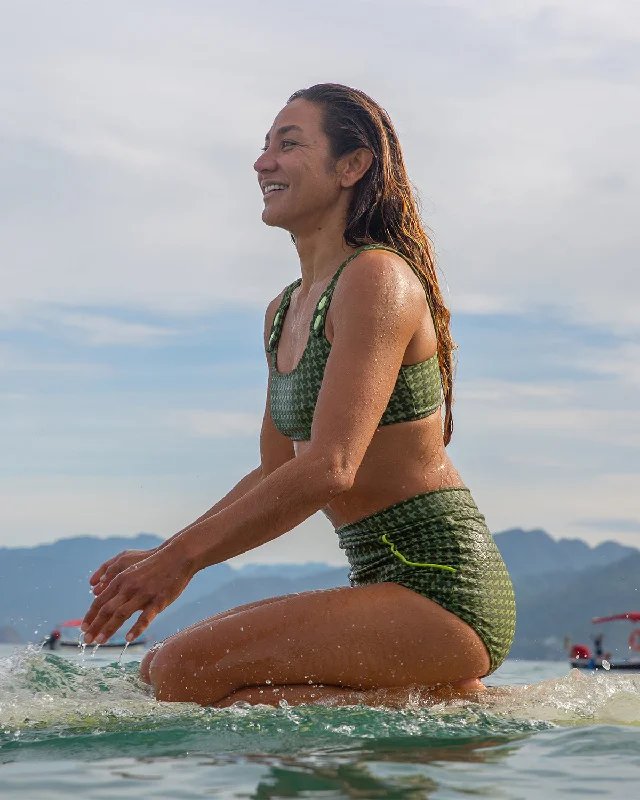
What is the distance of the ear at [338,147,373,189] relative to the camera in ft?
15.2

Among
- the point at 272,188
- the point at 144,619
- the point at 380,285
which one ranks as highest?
the point at 272,188

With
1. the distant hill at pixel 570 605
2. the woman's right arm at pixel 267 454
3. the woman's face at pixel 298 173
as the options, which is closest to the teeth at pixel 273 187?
the woman's face at pixel 298 173

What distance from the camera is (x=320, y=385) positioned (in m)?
4.36

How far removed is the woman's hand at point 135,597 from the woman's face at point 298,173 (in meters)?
1.55

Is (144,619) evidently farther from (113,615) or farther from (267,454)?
(267,454)

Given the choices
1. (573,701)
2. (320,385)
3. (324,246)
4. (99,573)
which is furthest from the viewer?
(324,246)

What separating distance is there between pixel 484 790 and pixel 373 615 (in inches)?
43.3

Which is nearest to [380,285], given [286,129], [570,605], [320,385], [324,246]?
[320,385]

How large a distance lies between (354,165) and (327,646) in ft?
6.26

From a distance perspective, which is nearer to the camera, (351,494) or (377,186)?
(351,494)

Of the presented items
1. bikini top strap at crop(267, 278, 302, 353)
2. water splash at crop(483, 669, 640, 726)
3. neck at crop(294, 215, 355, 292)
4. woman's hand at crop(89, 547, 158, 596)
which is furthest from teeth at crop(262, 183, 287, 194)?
water splash at crop(483, 669, 640, 726)

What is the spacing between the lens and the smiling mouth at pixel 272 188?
4.68 metres

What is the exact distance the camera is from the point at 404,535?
4.34 m

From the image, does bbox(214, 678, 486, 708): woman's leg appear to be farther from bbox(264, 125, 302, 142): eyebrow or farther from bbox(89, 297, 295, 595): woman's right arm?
bbox(264, 125, 302, 142): eyebrow
